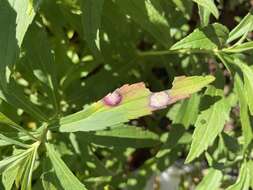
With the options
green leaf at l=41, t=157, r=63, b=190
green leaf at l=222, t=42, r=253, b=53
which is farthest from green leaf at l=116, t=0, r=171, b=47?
green leaf at l=41, t=157, r=63, b=190

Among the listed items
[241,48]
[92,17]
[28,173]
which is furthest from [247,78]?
[28,173]

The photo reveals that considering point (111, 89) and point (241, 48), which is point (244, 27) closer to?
point (241, 48)

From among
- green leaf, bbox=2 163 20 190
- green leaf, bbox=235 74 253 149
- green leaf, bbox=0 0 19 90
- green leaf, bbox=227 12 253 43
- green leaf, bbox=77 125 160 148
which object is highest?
green leaf, bbox=0 0 19 90

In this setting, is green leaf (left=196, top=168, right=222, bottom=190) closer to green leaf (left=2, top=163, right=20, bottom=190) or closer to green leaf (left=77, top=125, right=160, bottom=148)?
green leaf (left=77, top=125, right=160, bottom=148)

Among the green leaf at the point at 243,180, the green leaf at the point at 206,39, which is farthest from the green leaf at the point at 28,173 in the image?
the green leaf at the point at 243,180

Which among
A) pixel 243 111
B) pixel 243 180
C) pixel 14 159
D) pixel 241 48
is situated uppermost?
pixel 14 159

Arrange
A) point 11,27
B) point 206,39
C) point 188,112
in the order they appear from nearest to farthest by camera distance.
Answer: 1. point 11,27
2. point 206,39
3. point 188,112

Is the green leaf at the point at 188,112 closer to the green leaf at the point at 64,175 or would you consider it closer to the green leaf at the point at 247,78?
the green leaf at the point at 247,78
